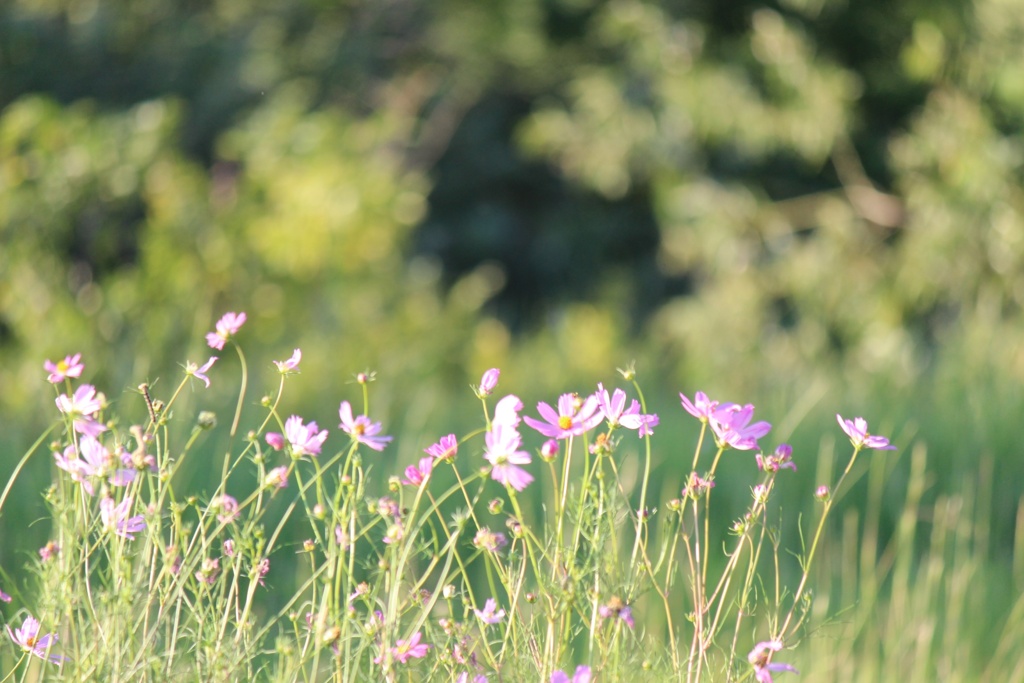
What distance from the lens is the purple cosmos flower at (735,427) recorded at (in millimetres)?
1094

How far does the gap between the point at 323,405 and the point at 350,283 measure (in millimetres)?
1506

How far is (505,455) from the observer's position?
108 cm

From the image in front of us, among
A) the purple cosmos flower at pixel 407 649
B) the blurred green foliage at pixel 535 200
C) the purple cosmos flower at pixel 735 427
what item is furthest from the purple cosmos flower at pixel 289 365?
the blurred green foliage at pixel 535 200

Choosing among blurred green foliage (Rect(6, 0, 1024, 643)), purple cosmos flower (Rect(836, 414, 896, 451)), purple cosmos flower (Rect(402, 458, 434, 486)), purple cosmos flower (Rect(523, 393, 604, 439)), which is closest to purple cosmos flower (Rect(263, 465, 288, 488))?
purple cosmos flower (Rect(402, 458, 434, 486))

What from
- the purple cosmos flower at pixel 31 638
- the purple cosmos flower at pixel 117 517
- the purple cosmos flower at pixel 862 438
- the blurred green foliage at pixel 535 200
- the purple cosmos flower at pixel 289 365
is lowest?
the blurred green foliage at pixel 535 200

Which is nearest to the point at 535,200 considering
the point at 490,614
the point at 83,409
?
the point at 490,614

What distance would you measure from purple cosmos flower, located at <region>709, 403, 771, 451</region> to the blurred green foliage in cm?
196

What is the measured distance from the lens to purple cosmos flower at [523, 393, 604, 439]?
109 centimetres

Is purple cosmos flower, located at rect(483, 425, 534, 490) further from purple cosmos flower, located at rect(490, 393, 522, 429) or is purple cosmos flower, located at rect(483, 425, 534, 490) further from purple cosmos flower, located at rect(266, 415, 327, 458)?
purple cosmos flower, located at rect(266, 415, 327, 458)

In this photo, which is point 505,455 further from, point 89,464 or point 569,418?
point 89,464

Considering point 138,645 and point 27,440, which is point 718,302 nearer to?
point 27,440

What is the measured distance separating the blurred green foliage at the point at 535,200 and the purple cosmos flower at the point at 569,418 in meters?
2.02

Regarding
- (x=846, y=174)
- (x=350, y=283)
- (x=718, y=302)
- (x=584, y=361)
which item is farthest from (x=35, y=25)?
(x=846, y=174)

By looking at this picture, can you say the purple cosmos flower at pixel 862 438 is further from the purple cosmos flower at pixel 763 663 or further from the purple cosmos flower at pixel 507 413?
the purple cosmos flower at pixel 507 413
